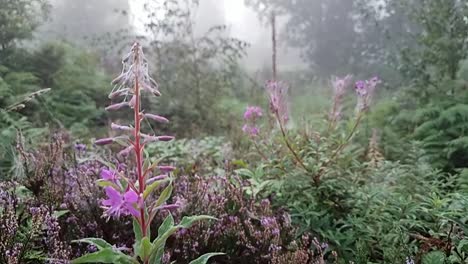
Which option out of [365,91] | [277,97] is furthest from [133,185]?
[365,91]

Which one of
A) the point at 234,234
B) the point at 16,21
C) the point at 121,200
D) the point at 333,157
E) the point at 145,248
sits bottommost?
the point at 234,234

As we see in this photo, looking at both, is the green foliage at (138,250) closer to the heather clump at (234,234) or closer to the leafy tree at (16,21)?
the heather clump at (234,234)

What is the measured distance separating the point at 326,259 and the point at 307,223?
171 mm

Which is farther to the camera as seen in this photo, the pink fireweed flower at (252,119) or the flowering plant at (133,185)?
the pink fireweed flower at (252,119)

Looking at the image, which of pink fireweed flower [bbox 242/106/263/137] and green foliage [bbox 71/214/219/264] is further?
pink fireweed flower [bbox 242/106/263/137]

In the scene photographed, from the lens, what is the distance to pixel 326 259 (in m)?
1.85

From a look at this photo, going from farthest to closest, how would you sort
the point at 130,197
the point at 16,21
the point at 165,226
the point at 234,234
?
the point at 16,21 → the point at 234,234 → the point at 165,226 → the point at 130,197

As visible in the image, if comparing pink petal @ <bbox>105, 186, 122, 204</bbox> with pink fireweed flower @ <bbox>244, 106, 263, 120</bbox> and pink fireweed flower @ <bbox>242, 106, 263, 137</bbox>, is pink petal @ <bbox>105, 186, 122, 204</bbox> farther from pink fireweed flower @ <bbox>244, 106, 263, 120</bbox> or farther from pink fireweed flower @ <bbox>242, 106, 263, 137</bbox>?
pink fireweed flower @ <bbox>244, 106, 263, 120</bbox>

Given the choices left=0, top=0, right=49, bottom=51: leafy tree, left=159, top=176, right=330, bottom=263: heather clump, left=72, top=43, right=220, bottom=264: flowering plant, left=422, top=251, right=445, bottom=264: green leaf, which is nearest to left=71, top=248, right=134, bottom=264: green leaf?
left=72, top=43, right=220, bottom=264: flowering plant

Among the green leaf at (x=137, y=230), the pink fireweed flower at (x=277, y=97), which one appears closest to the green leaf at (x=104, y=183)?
the green leaf at (x=137, y=230)

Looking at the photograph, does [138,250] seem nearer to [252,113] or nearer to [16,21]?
[252,113]

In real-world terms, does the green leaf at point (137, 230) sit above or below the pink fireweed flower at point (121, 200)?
below

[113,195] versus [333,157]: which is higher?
[113,195]

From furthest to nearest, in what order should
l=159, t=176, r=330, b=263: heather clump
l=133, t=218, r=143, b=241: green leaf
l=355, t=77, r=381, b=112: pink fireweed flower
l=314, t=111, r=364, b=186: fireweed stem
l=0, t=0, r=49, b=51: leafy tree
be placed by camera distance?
l=0, t=0, r=49, b=51: leafy tree
l=355, t=77, r=381, b=112: pink fireweed flower
l=314, t=111, r=364, b=186: fireweed stem
l=159, t=176, r=330, b=263: heather clump
l=133, t=218, r=143, b=241: green leaf
